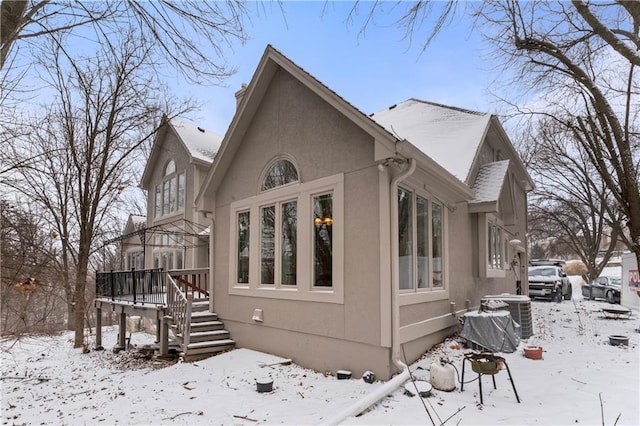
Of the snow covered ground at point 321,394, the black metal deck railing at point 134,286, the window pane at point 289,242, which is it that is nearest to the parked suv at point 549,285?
the snow covered ground at point 321,394

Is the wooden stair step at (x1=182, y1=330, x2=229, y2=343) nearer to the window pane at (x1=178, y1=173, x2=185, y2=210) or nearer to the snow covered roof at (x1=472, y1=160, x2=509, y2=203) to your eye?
the snow covered roof at (x1=472, y1=160, x2=509, y2=203)

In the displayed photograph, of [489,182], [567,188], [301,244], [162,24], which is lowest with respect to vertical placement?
[301,244]

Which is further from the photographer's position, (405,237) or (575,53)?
(575,53)

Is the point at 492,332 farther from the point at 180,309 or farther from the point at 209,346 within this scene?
the point at 180,309

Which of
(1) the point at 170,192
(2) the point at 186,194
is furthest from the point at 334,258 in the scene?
(1) the point at 170,192

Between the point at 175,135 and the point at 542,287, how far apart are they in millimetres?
17774

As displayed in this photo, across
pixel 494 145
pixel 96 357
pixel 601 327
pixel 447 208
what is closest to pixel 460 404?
pixel 447 208

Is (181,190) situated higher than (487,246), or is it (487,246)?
(181,190)

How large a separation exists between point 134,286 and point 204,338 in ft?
13.0

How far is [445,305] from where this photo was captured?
7.66 m

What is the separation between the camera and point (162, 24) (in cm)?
392

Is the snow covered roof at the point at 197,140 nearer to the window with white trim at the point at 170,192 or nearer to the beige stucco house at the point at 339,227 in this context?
the window with white trim at the point at 170,192

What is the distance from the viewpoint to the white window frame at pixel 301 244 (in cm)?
652

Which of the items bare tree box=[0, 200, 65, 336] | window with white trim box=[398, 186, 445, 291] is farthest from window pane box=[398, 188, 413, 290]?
bare tree box=[0, 200, 65, 336]
